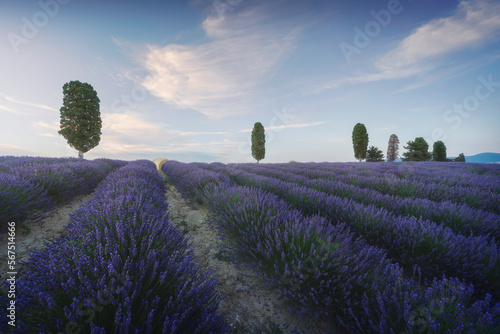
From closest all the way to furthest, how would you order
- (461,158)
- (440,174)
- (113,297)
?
(113,297) < (440,174) < (461,158)

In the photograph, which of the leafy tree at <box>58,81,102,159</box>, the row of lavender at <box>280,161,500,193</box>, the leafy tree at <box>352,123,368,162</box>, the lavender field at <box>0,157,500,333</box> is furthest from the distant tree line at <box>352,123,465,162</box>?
the leafy tree at <box>58,81,102,159</box>

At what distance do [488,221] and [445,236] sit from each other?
3.99 feet

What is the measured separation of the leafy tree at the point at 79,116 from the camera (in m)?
18.2

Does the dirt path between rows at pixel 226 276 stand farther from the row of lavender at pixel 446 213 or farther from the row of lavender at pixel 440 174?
the row of lavender at pixel 440 174

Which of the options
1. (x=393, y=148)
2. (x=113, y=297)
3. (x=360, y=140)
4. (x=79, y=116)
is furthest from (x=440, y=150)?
(x=79, y=116)

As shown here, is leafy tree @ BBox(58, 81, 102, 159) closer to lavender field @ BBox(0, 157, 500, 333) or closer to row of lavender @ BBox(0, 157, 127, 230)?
row of lavender @ BBox(0, 157, 127, 230)

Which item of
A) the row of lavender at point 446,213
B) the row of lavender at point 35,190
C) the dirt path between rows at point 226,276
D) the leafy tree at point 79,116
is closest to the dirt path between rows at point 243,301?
the dirt path between rows at point 226,276

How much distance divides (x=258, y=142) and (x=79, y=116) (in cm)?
2078

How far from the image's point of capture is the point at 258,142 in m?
29.6

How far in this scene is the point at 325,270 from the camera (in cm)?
152

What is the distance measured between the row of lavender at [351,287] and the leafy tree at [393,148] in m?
42.0

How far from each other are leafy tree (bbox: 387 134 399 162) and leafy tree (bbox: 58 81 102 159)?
146ft

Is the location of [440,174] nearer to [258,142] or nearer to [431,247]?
[431,247]

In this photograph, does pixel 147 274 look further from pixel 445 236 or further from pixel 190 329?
pixel 445 236
